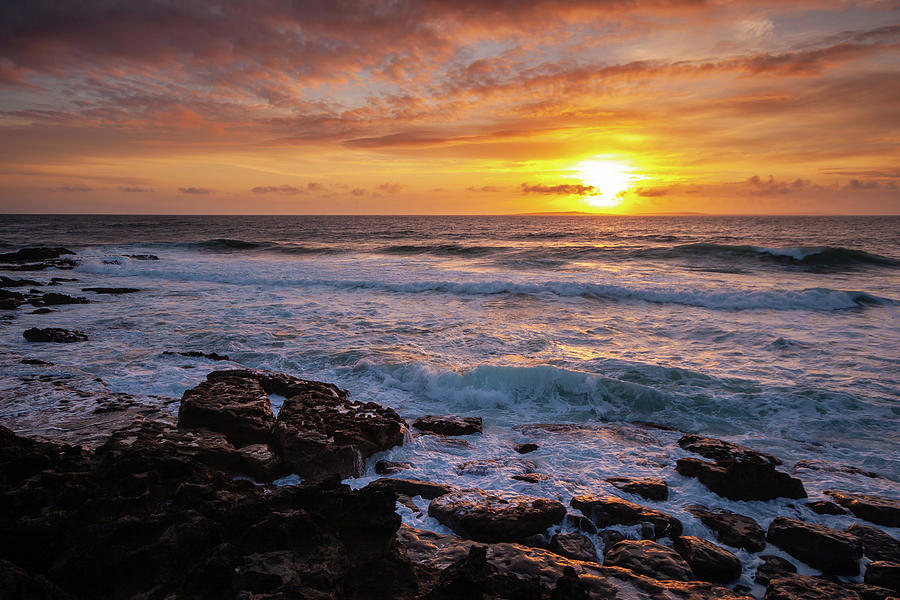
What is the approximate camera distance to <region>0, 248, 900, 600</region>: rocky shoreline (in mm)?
2887

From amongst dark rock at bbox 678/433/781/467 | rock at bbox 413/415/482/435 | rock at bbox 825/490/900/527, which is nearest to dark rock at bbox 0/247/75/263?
rock at bbox 413/415/482/435

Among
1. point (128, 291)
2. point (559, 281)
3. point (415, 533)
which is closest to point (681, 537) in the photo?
point (415, 533)

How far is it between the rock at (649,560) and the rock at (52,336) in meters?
11.7

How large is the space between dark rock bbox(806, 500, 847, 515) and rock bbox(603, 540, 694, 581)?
7.04ft

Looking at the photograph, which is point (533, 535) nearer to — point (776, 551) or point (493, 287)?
point (776, 551)

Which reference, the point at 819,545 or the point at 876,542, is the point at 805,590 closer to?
the point at 819,545

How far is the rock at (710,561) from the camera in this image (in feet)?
13.0

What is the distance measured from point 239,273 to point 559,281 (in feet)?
52.2

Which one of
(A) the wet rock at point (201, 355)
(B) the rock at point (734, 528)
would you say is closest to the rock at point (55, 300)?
(A) the wet rock at point (201, 355)

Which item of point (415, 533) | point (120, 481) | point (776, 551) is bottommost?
point (776, 551)

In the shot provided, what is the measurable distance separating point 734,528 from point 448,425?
12.0ft

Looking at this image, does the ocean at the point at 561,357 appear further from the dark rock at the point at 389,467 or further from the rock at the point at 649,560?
the rock at the point at 649,560

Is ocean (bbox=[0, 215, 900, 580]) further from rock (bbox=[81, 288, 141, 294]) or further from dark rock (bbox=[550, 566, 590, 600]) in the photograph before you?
dark rock (bbox=[550, 566, 590, 600])

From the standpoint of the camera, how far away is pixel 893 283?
21094 mm
